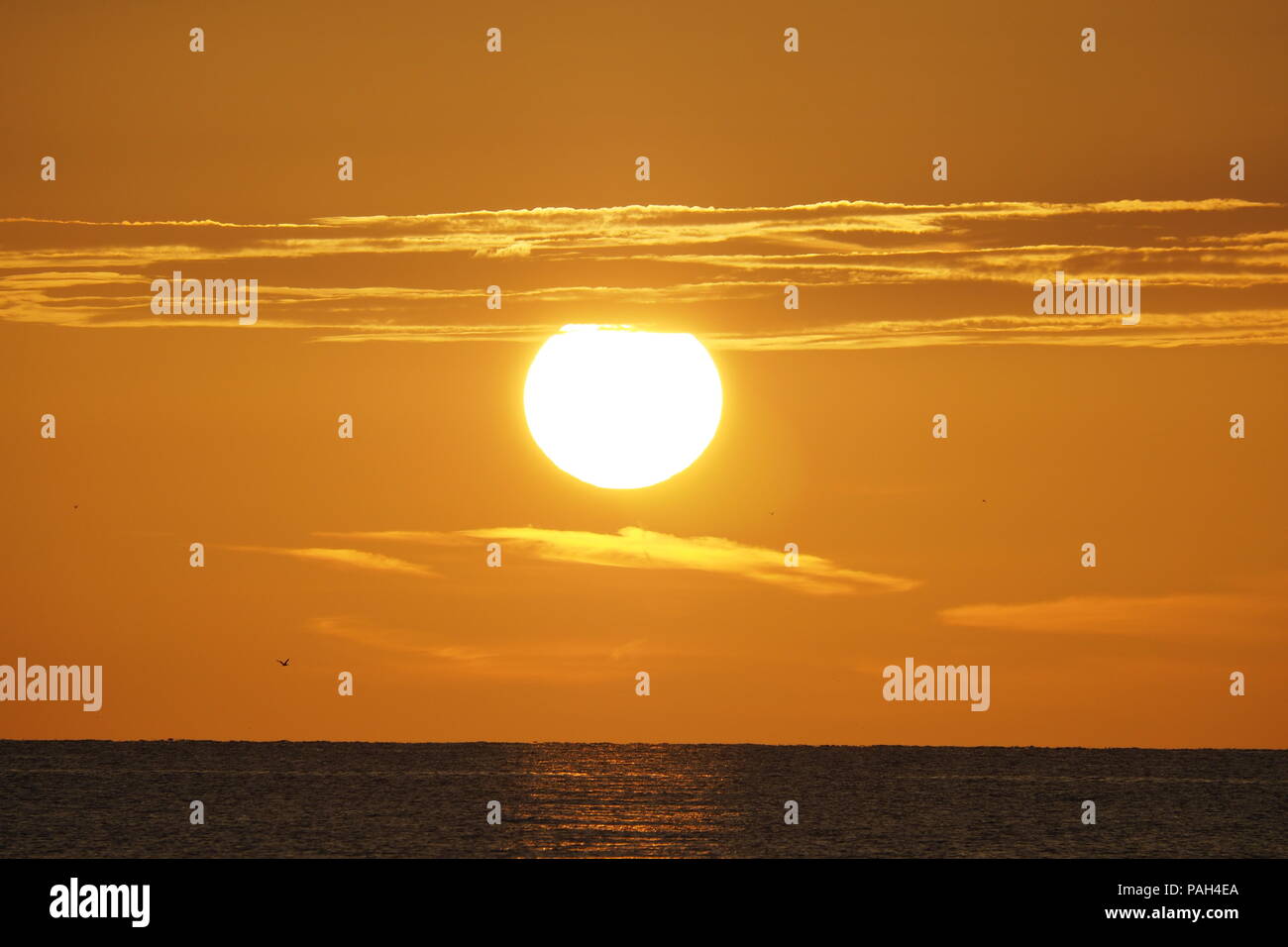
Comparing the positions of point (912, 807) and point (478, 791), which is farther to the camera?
point (478, 791)

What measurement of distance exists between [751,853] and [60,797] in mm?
102866

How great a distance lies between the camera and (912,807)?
181 metres

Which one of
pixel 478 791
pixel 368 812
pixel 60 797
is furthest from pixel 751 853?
pixel 60 797

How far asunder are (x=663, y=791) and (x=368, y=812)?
154 ft

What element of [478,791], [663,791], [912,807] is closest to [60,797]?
[478,791]
